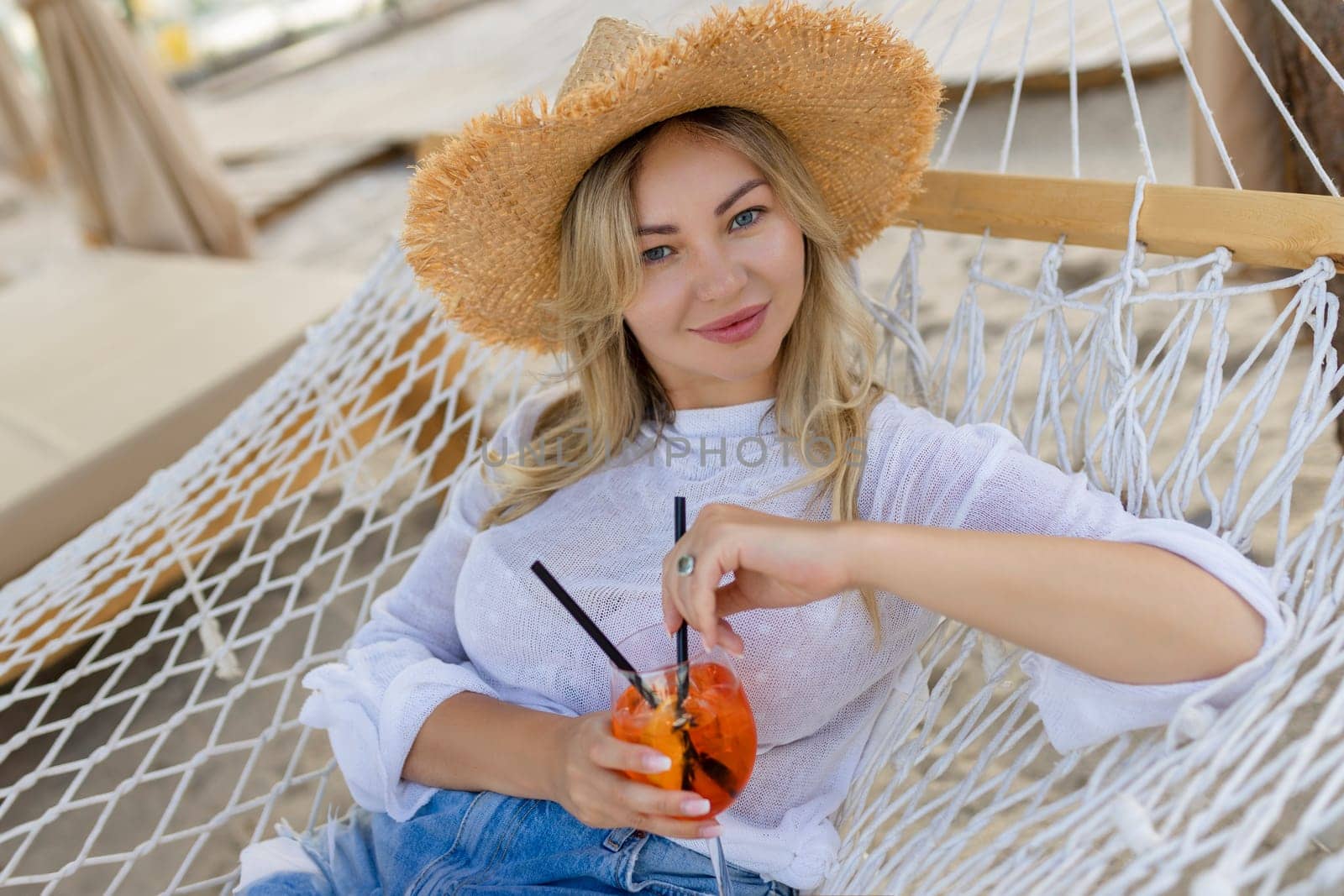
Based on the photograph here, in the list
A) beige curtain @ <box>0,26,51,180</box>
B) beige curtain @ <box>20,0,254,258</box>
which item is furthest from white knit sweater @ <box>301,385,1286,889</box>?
beige curtain @ <box>0,26,51,180</box>

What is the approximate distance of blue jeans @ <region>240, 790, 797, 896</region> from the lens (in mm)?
1178

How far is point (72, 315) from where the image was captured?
10.6ft

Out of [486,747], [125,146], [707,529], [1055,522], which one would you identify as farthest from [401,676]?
[125,146]

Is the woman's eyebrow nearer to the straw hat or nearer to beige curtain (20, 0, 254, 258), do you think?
the straw hat

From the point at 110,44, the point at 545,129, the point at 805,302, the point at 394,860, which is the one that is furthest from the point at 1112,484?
the point at 110,44

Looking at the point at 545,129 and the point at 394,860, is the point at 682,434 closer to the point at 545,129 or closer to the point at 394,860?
the point at 545,129

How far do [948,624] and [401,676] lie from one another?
0.64 meters

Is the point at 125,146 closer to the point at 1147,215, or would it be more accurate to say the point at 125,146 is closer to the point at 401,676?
the point at 401,676

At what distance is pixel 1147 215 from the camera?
4.10 feet

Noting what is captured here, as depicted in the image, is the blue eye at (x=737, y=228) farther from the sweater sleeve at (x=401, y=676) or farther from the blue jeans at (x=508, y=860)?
the blue jeans at (x=508, y=860)

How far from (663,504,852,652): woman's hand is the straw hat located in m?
0.42

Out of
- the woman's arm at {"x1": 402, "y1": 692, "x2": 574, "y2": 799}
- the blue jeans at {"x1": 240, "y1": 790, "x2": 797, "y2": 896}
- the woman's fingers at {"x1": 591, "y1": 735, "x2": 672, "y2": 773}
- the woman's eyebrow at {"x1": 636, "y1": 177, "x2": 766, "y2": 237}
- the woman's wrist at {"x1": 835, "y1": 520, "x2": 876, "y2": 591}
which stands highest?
the woman's eyebrow at {"x1": 636, "y1": 177, "x2": 766, "y2": 237}

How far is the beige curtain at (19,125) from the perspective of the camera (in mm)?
5750

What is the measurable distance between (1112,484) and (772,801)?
0.49 m
